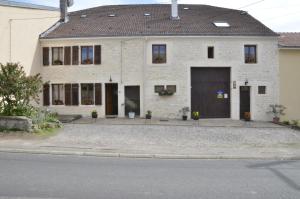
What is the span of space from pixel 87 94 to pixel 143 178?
18.3 meters

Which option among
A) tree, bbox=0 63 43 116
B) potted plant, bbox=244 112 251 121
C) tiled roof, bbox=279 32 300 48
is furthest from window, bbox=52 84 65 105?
tiled roof, bbox=279 32 300 48

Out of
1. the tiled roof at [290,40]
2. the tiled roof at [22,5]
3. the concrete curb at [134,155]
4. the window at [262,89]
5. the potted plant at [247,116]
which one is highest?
the tiled roof at [22,5]

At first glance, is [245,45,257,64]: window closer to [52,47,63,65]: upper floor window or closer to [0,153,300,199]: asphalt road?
[52,47,63,65]: upper floor window

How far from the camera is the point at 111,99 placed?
26.7 metres

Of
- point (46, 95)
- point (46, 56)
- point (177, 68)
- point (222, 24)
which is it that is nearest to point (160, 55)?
point (177, 68)

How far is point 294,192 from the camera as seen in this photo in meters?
7.50

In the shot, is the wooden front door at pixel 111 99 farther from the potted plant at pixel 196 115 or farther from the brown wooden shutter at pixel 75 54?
the potted plant at pixel 196 115

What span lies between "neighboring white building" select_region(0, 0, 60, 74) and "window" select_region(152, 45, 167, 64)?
26.2ft

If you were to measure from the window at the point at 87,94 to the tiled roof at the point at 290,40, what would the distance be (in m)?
13.1

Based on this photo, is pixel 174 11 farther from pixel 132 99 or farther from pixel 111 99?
pixel 111 99

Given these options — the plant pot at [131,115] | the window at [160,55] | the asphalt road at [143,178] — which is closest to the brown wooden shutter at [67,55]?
the plant pot at [131,115]

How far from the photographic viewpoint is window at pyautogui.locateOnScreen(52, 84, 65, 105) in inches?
1052

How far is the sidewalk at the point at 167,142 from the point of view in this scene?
13047mm

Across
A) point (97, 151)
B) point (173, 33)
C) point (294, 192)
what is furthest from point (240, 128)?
point (294, 192)
